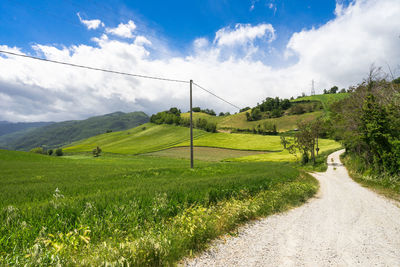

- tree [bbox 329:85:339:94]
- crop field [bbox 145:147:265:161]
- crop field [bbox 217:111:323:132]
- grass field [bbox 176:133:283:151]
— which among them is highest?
tree [bbox 329:85:339:94]

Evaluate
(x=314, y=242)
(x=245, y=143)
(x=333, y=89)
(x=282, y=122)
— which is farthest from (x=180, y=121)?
(x=333, y=89)

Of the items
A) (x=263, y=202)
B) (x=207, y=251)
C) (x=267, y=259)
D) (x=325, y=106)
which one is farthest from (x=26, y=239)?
(x=325, y=106)

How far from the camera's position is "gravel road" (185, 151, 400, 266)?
4902 mm

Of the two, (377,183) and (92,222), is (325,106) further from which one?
(92,222)

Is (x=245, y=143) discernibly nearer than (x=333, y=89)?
Yes

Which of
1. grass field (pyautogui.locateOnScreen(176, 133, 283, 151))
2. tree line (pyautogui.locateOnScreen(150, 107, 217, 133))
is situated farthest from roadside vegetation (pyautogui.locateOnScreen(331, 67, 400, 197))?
tree line (pyautogui.locateOnScreen(150, 107, 217, 133))

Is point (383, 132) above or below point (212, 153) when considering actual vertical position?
above

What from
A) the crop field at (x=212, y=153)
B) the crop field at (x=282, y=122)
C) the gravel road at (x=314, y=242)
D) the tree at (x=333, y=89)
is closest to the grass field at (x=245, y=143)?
the crop field at (x=212, y=153)

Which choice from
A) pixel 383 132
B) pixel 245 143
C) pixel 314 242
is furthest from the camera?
pixel 245 143

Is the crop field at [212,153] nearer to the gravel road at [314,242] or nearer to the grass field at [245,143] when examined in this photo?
the grass field at [245,143]

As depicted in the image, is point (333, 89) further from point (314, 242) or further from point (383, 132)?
point (314, 242)

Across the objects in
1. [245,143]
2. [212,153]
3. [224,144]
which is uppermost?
[245,143]

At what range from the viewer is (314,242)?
5969 mm

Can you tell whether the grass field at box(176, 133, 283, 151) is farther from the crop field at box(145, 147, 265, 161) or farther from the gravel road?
the gravel road
